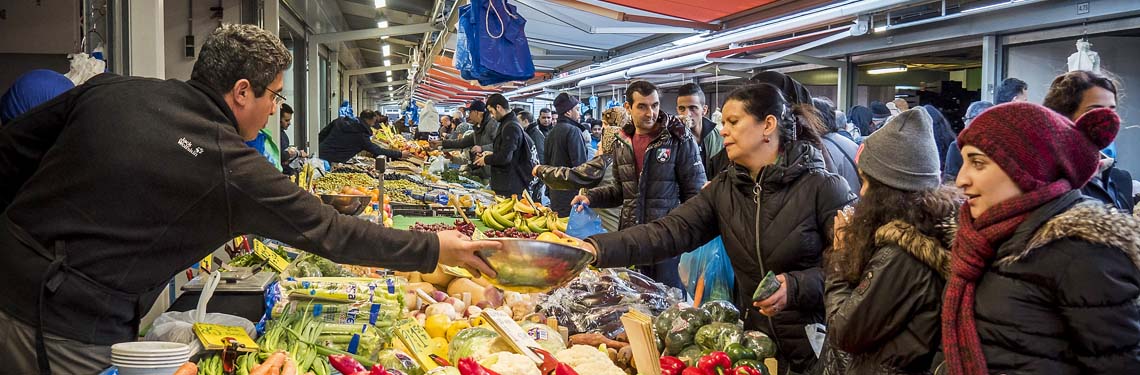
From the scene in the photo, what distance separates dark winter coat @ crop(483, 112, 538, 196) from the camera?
9008 mm

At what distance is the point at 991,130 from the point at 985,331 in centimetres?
46

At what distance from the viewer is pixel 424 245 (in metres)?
2.69

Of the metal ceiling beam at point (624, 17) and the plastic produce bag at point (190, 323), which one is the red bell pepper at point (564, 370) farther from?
the metal ceiling beam at point (624, 17)

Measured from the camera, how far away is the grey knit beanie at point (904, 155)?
7.68ft

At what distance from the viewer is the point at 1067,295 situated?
71.1 inches

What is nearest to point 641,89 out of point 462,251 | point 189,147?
point 462,251

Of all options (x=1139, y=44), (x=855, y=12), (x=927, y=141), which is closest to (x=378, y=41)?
(x=855, y=12)

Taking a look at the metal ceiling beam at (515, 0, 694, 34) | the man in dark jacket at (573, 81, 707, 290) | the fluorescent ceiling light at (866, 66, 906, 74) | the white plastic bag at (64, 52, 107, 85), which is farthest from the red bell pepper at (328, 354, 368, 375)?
the fluorescent ceiling light at (866, 66, 906, 74)

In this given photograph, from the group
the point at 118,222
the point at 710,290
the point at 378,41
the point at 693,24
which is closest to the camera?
the point at 118,222

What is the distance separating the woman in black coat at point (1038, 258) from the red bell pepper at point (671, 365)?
37.1 inches

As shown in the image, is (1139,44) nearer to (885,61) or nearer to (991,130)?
(885,61)

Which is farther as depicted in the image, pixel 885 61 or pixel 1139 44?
pixel 885 61

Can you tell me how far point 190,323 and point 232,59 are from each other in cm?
90

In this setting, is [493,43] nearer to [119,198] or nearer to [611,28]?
[119,198]
